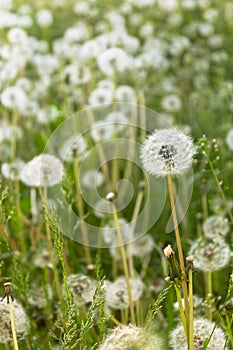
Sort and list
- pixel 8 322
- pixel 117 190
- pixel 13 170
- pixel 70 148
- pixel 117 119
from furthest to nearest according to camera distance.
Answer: pixel 117 119, pixel 117 190, pixel 70 148, pixel 13 170, pixel 8 322

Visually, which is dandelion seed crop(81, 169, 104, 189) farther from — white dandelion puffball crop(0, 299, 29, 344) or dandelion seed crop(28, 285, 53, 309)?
white dandelion puffball crop(0, 299, 29, 344)

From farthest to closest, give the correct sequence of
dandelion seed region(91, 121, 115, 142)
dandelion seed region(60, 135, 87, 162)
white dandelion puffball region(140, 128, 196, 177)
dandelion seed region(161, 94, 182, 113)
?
1. dandelion seed region(161, 94, 182, 113)
2. dandelion seed region(91, 121, 115, 142)
3. dandelion seed region(60, 135, 87, 162)
4. white dandelion puffball region(140, 128, 196, 177)

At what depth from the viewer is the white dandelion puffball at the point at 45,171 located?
227 cm

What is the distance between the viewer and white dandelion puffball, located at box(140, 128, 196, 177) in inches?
56.4

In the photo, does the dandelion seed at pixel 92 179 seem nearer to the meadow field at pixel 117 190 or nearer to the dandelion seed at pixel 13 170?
the meadow field at pixel 117 190

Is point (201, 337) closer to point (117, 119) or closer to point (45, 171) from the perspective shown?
point (45, 171)

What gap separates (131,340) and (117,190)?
1653mm

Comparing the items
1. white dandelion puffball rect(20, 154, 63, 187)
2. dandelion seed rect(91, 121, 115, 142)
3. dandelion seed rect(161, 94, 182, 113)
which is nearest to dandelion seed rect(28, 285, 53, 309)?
white dandelion puffball rect(20, 154, 63, 187)

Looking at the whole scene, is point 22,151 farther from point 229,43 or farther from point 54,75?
point 229,43

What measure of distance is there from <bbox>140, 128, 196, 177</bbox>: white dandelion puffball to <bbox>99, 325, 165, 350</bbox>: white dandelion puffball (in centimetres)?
30

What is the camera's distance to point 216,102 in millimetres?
3885

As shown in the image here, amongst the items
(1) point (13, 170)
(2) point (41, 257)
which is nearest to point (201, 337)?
(2) point (41, 257)

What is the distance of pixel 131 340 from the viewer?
132 centimetres

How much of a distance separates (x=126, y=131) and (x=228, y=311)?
1.91 m
